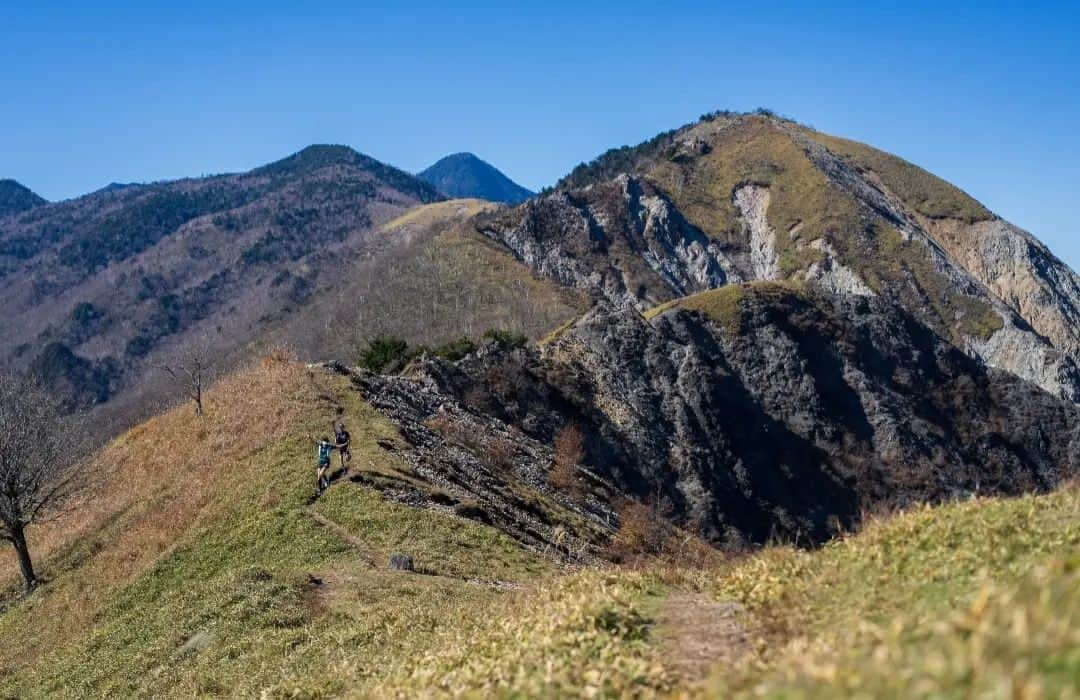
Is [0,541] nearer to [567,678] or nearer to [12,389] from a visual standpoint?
[12,389]

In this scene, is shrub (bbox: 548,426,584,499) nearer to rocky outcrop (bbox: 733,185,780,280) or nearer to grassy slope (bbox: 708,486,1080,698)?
grassy slope (bbox: 708,486,1080,698)

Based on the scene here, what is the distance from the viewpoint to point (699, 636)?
10.5 m

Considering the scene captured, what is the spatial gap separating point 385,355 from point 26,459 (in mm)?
28112

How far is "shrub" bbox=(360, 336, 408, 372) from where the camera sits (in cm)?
5892

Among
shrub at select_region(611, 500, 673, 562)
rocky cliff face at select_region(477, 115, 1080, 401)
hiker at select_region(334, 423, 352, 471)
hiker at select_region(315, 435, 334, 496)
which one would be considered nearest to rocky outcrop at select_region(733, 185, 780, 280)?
rocky cliff face at select_region(477, 115, 1080, 401)

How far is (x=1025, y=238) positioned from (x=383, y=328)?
112789 mm

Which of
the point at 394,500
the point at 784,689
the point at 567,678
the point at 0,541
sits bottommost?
the point at 0,541

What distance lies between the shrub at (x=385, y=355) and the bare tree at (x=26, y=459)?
22.8 m

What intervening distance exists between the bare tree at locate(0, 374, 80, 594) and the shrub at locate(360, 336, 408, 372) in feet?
74.8

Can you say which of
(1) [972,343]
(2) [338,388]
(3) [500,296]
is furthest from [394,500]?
(1) [972,343]

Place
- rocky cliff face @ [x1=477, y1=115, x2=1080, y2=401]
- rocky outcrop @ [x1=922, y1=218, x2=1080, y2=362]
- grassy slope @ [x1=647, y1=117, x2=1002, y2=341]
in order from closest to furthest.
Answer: grassy slope @ [x1=647, y1=117, x2=1002, y2=341] → rocky cliff face @ [x1=477, y1=115, x2=1080, y2=401] → rocky outcrop @ [x1=922, y1=218, x2=1080, y2=362]

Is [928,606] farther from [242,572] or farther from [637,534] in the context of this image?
[637,534]

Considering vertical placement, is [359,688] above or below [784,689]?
below

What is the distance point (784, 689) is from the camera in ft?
20.8
